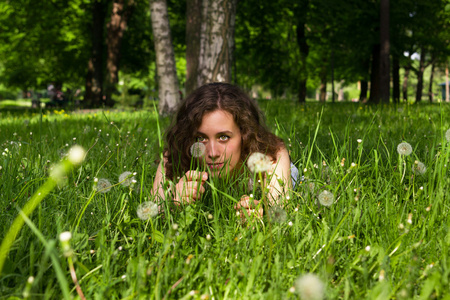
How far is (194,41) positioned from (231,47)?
2727 millimetres

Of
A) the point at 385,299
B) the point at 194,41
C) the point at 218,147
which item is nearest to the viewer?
the point at 385,299

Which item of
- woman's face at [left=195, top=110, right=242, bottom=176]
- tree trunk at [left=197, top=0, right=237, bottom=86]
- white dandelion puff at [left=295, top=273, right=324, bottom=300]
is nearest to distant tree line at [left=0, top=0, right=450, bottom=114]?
tree trunk at [left=197, top=0, right=237, bottom=86]

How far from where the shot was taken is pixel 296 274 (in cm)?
133

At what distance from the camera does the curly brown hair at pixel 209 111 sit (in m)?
2.71

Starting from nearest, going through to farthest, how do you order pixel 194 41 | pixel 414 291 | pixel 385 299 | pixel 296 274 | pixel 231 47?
pixel 385 299, pixel 414 291, pixel 296 274, pixel 231 47, pixel 194 41

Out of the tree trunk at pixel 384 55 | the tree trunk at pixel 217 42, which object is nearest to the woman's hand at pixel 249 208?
the tree trunk at pixel 217 42

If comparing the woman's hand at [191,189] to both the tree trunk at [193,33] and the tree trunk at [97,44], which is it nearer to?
the tree trunk at [193,33]

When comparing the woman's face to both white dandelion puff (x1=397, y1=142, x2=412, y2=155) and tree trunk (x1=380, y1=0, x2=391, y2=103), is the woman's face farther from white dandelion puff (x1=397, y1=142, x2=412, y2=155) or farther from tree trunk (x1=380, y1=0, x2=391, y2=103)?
tree trunk (x1=380, y1=0, x2=391, y2=103)

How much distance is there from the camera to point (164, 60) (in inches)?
321

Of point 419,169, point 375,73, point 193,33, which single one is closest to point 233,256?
point 419,169

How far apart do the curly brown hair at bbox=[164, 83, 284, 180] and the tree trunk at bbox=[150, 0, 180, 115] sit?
503cm

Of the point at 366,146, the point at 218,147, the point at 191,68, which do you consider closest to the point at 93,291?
the point at 218,147

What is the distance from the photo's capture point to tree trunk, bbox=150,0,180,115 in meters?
7.81

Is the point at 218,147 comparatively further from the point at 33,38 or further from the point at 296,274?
the point at 33,38
